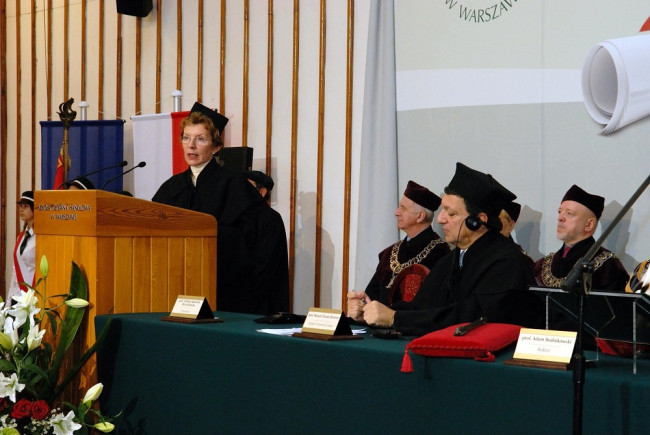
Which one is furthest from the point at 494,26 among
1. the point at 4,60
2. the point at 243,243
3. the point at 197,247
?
the point at 4,60

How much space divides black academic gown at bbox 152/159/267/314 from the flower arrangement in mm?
1319

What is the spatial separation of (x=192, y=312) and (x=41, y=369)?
0.52 m

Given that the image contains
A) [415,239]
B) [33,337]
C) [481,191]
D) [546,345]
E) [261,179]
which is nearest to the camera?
[546,345]

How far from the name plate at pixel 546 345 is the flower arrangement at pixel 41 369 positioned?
137 cm

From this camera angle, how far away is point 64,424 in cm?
283

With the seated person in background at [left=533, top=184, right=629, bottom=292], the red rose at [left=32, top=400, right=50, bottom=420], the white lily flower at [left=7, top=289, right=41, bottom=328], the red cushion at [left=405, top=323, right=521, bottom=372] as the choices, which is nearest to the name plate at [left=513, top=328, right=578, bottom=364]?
the red cushion at [left=405, top=323, right=521, bottom=372]

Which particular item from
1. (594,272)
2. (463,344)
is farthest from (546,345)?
(594,272)

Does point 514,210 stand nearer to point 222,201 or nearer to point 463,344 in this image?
point 222,201

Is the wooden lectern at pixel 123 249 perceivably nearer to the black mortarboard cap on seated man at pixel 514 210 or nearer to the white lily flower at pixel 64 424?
the white lily flower at pixel 64 424

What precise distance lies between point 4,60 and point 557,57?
522cm

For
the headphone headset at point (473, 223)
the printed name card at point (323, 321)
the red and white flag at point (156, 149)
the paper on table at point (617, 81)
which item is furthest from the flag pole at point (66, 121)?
the printed name card at point (323, 321)

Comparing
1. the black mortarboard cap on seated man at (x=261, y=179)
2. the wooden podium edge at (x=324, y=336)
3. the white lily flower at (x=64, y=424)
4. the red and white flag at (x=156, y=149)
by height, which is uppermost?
the red and white flag at (x=156, y=149)

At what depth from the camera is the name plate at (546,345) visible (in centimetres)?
204

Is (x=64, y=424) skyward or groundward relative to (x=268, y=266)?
groundward
